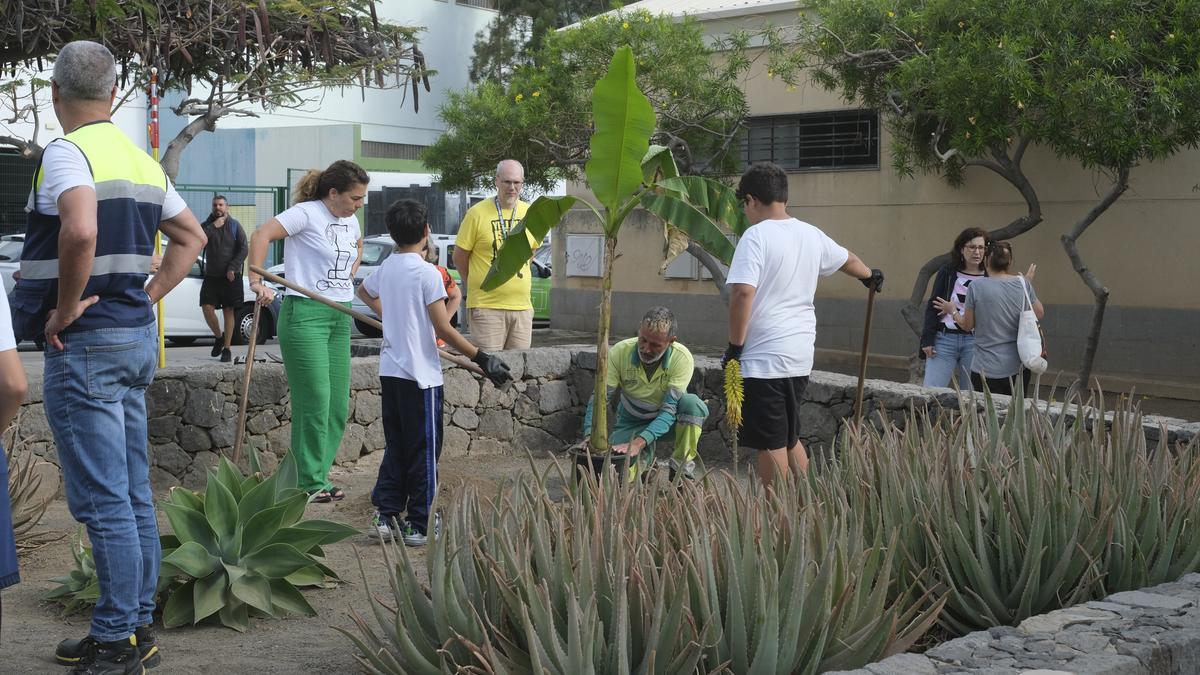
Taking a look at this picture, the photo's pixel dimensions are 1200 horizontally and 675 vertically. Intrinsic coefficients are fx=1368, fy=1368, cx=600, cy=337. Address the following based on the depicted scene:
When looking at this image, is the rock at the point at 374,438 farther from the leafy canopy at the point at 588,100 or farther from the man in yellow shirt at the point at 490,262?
the leafy canopy at the point at 588,100

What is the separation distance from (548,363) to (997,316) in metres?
3.18

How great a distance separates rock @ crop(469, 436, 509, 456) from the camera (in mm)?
9541

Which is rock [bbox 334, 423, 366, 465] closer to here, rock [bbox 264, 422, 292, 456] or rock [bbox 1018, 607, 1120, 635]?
rock [bbox 264, 422, 292, 456]

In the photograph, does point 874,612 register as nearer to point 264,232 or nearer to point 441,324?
point 441,324

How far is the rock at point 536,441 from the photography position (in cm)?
972

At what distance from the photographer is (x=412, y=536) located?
647 cm

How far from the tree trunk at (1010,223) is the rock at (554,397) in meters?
5.15

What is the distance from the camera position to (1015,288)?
845 centimetres

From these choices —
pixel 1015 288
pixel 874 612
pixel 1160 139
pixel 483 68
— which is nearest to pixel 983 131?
pixel 1160 139

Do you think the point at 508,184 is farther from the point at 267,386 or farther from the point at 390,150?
the point at 390,150

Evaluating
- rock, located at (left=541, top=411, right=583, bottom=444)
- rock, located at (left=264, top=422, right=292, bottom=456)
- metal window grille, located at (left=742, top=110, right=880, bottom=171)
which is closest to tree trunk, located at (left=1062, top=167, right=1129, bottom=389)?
metal window grille, located at (left=742, top=110, right=880, bottom=171)

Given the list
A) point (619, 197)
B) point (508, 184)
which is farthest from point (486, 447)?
point (619, 197)

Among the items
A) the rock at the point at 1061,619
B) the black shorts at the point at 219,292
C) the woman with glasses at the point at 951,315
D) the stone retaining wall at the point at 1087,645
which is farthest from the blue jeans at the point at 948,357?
the black shorts at the point at 219,292

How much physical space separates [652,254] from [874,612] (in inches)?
648
